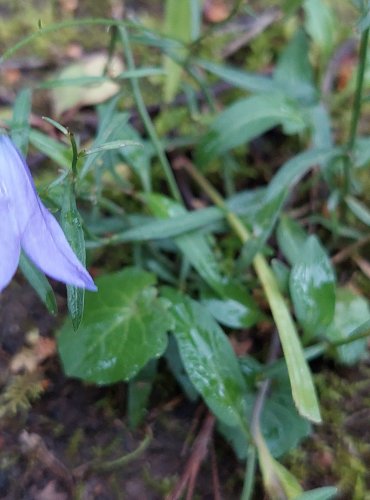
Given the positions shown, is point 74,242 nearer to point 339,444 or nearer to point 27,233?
point 27,233

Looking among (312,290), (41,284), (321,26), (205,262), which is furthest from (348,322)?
(321,26)

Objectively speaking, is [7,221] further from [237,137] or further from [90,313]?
[237,137]

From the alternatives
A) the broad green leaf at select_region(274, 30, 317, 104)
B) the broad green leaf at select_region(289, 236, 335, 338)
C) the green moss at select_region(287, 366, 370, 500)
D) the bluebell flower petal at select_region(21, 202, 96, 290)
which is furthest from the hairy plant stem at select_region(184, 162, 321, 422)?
the bluebell flower petal at select_region(21, 202, 96, 290)

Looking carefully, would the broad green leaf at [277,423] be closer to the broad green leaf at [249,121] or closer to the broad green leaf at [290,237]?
the broad green leaf at [290,237]

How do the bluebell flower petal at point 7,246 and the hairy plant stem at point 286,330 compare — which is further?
the hairy plant stem at point 286,330

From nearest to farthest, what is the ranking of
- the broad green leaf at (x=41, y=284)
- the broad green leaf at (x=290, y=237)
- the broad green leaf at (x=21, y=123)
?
the broad green leaf at (x=41, y=284) → the broad green leaf at (x=21, y=123) → the broad green leaf at (x=290, y=237)

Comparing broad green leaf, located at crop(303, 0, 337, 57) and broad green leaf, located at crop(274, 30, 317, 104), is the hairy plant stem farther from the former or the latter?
broad green leaf, located at crop(303, 0, 337, 57)

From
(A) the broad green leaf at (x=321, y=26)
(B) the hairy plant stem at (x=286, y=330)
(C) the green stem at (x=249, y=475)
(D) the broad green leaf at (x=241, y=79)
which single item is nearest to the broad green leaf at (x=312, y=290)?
(B) the hairy plant stem at (x=286, y=330)
